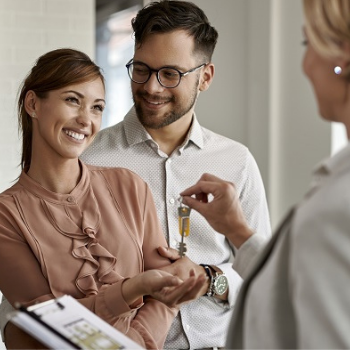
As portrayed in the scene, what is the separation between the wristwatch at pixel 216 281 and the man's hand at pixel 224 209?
0.47 metres

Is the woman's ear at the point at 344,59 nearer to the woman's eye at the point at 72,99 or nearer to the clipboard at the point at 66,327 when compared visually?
the clipboard at the point at 66,327

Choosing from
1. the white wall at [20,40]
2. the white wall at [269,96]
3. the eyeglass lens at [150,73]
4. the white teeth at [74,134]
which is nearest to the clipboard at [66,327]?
the white teeth at [74,134]

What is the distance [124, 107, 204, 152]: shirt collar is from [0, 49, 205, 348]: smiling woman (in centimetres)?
35

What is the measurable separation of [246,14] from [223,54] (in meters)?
0.32

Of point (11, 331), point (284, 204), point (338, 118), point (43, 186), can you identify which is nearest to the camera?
point (338, 118)

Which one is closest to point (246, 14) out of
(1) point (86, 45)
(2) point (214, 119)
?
(2) point (214, 119)

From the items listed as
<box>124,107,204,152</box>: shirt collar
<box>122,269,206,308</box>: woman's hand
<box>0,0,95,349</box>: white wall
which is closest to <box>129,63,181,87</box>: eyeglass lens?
<box>124,107,204,152</box>: shirt collar

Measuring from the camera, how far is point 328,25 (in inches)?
52.2

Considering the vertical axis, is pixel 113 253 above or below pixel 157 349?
above

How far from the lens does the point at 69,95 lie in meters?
2.40

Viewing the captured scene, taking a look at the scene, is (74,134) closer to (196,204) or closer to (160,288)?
(196,204)

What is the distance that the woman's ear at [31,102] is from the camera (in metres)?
2.44

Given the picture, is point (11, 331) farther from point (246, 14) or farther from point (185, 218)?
point (246, 14)

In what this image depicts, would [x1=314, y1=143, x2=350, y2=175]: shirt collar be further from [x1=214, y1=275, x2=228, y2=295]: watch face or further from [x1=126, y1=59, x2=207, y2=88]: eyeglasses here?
[x1=126, y1=59, x2=207, y2=88]: eyeglasses
